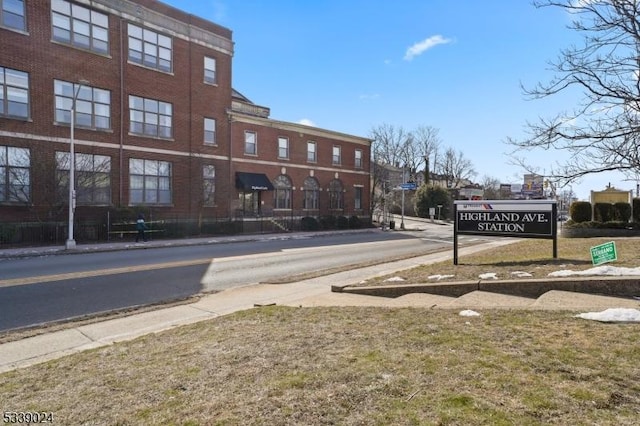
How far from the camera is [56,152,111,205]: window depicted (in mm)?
23031

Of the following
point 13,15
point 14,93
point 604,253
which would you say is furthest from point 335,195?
point 604,253

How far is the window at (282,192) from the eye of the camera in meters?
36.9

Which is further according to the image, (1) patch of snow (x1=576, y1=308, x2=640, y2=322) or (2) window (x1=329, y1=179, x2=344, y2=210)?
(2) window (x1=329, y1=179, x2=344, y2=210)

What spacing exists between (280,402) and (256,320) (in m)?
3.01

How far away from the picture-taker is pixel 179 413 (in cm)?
303

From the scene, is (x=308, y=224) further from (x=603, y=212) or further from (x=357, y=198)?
(x=603, y=212)

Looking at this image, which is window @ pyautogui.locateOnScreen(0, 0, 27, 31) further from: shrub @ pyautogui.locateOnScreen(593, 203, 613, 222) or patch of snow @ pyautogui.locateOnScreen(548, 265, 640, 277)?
shrub @ pyautogui.locateOnScreen(593, 203, 613, 222)

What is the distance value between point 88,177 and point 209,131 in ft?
32.1

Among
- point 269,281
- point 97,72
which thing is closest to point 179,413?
point 269,281

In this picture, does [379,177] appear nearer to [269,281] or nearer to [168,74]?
[168,74]

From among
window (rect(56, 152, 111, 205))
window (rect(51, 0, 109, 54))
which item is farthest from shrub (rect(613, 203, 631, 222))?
window (rect(51, 0, 109, 54))

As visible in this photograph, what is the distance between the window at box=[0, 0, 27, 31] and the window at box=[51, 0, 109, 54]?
4.70ft

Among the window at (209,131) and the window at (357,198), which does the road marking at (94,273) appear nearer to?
the window at (209,131)

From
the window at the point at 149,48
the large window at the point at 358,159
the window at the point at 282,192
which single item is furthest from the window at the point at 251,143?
the large window at the point at 358,159
